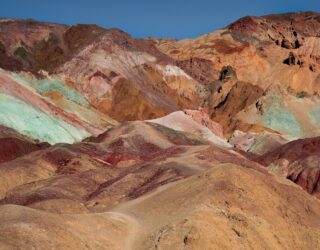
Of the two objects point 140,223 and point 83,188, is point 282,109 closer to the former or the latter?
point 83,188

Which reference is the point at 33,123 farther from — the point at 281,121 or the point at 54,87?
the point at 281,121

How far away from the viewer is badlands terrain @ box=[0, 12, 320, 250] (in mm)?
25188

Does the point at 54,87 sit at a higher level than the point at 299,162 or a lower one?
higher

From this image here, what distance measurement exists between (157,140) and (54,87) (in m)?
26.7

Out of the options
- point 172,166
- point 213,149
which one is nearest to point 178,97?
point 213,149

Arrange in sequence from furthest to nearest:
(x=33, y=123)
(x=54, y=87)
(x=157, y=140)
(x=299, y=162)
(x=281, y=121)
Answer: (x=281, y=121), (x=54, y=87), (x=33, y=123), (x=299, y=162), (x=157, y=140)

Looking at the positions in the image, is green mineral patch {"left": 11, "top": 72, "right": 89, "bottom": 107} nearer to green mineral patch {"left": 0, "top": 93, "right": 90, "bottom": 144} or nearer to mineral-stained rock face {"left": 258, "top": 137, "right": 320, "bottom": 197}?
green mineral patch {"left": 0, "top": 93, "right": 90, "bottom": 144}

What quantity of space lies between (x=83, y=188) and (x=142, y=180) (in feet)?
10.8

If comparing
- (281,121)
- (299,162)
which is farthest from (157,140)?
(281,121)

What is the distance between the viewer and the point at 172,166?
1519 inches

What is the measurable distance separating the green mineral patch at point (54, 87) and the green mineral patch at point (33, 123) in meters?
14.2

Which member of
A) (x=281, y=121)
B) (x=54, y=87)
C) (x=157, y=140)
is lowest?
(x=281, y=121)

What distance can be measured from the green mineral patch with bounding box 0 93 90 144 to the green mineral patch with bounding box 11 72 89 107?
14.2m

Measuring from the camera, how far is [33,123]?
61.2m
